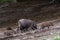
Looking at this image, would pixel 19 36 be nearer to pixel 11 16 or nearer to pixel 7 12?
pixel 11 16

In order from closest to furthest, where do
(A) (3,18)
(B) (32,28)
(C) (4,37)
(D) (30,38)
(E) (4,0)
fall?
(D) (30,38), (C) (4,37), (B) (32,28), (A) (3,18), (E) (4,0)

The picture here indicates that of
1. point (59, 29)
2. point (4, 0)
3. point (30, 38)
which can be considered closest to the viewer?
point (30, 38)

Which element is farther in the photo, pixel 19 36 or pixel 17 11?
pixel 17 11

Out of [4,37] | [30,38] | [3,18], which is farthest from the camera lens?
[3,18]

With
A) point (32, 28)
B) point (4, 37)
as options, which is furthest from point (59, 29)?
point (4, 37)

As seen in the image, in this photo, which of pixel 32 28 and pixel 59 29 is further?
pixel 32 28

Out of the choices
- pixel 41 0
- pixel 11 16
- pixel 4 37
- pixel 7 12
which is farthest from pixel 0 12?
pixel 4 37

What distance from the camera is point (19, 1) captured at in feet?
77.9

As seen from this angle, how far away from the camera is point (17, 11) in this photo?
18.2 meters

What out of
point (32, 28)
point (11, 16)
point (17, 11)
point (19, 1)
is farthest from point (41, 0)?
point (32, 28)

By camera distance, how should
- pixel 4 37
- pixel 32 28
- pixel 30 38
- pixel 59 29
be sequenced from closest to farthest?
pixel 30 38, pixel 4 37, pixel 59 29, pixel 32 28

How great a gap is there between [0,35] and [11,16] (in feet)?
24.7

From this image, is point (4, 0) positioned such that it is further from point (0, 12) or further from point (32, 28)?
point (32, 28)

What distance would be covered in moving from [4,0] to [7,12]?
4.75m
